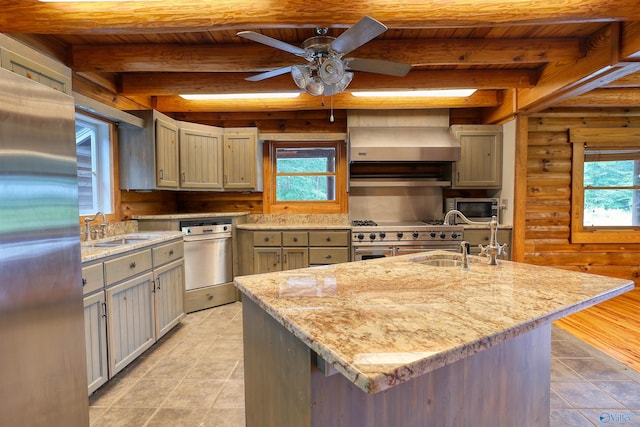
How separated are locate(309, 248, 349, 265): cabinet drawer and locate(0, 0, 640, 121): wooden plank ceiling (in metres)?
1.74

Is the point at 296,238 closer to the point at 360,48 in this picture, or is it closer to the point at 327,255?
the point at 327,255

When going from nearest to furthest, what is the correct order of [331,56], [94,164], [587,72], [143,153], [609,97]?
[331,56] < [587,72] < [94,164] < [143,153] < [609,97]

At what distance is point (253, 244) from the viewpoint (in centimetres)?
379

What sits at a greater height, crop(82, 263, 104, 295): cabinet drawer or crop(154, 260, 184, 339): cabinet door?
crop(82, 263, 104, 295): cabinet drawer

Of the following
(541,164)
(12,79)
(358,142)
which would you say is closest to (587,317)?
(541,164)

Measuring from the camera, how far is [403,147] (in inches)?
149

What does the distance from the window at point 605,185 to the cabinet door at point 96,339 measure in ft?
16.7

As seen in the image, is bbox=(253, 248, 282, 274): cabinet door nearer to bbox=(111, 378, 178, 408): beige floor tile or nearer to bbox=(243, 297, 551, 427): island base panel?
bbox=(111, 378, 178, 408): beige floor tile

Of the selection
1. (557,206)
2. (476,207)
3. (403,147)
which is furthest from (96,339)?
(557,206)

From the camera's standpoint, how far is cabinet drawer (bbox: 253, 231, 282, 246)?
377 centimetres

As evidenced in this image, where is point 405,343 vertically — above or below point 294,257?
above

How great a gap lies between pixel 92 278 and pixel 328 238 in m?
2.31

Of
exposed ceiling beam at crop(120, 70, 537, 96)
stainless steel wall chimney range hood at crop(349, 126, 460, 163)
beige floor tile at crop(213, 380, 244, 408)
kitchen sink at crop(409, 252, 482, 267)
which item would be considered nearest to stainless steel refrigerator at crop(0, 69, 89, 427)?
beige floor tile at crop(213, 380, 244, 408)

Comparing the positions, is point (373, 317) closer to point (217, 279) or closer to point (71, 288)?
point (71, 288)
